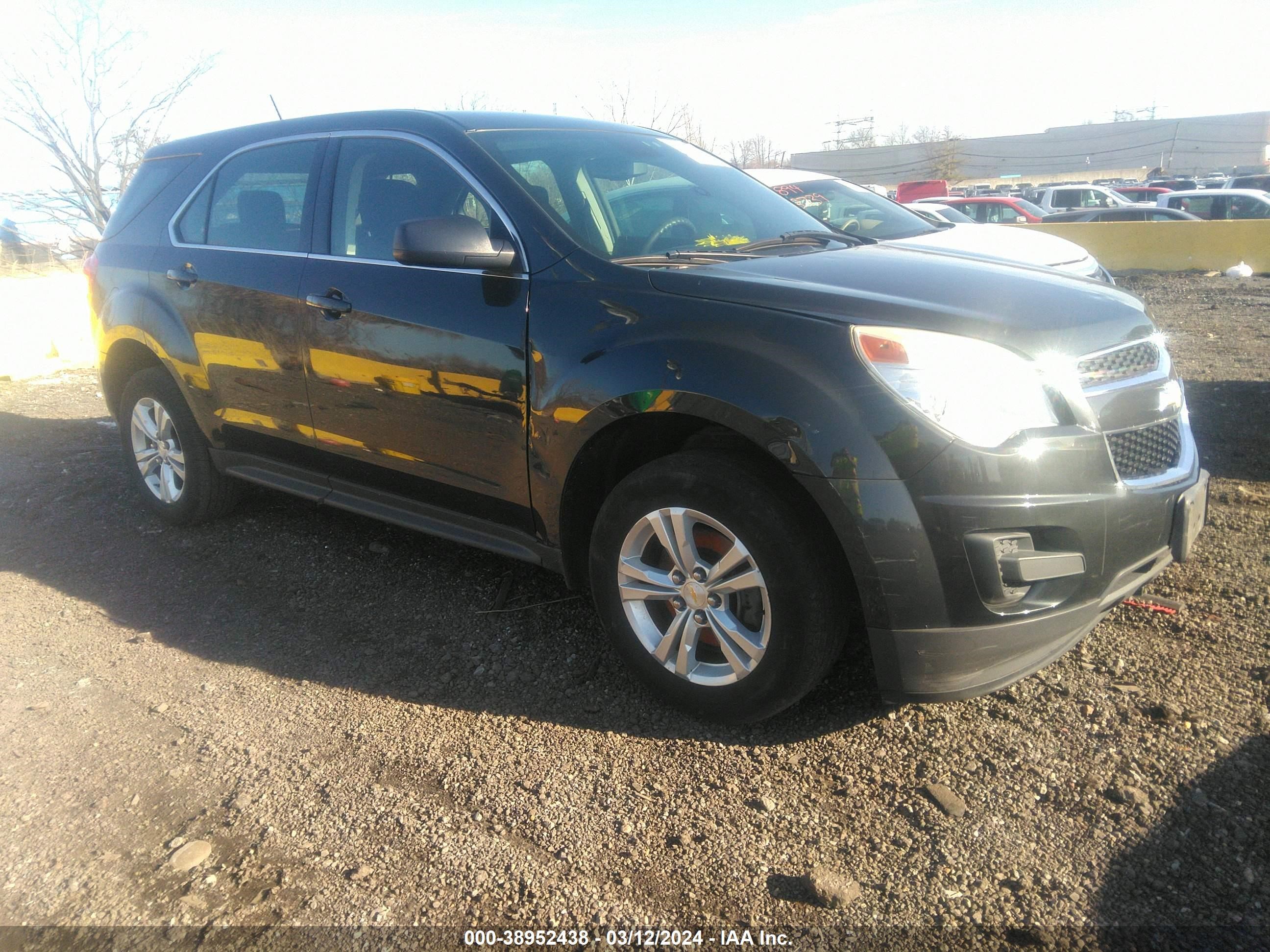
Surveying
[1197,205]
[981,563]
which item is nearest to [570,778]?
[981,563]

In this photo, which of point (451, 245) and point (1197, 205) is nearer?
point (451, 245)

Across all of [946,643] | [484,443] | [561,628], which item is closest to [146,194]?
[484,443]

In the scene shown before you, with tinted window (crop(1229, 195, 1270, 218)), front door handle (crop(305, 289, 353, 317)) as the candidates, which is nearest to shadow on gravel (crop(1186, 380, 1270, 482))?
front door handle (crop(305, 289, 353, 317))

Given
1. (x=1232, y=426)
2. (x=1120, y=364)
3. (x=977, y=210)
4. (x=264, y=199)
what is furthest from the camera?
(x=977, y=210)

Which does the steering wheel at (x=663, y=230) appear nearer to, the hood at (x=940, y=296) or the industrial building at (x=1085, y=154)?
the hood at (x=940, y=296)

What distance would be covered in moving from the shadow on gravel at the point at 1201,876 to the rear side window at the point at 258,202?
11.5 ft

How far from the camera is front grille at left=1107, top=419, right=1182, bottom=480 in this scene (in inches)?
99.0

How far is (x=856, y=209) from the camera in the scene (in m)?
8.91

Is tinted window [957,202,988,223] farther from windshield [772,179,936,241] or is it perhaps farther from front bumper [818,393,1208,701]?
front bumper [818,393,1208,701]

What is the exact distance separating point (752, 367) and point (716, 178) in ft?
5.66

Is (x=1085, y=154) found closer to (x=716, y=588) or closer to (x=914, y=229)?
(x=914, y=229)

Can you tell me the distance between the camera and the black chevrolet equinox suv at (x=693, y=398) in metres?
2.39

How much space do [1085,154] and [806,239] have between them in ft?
255

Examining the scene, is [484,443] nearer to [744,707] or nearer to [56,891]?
[744,707]
